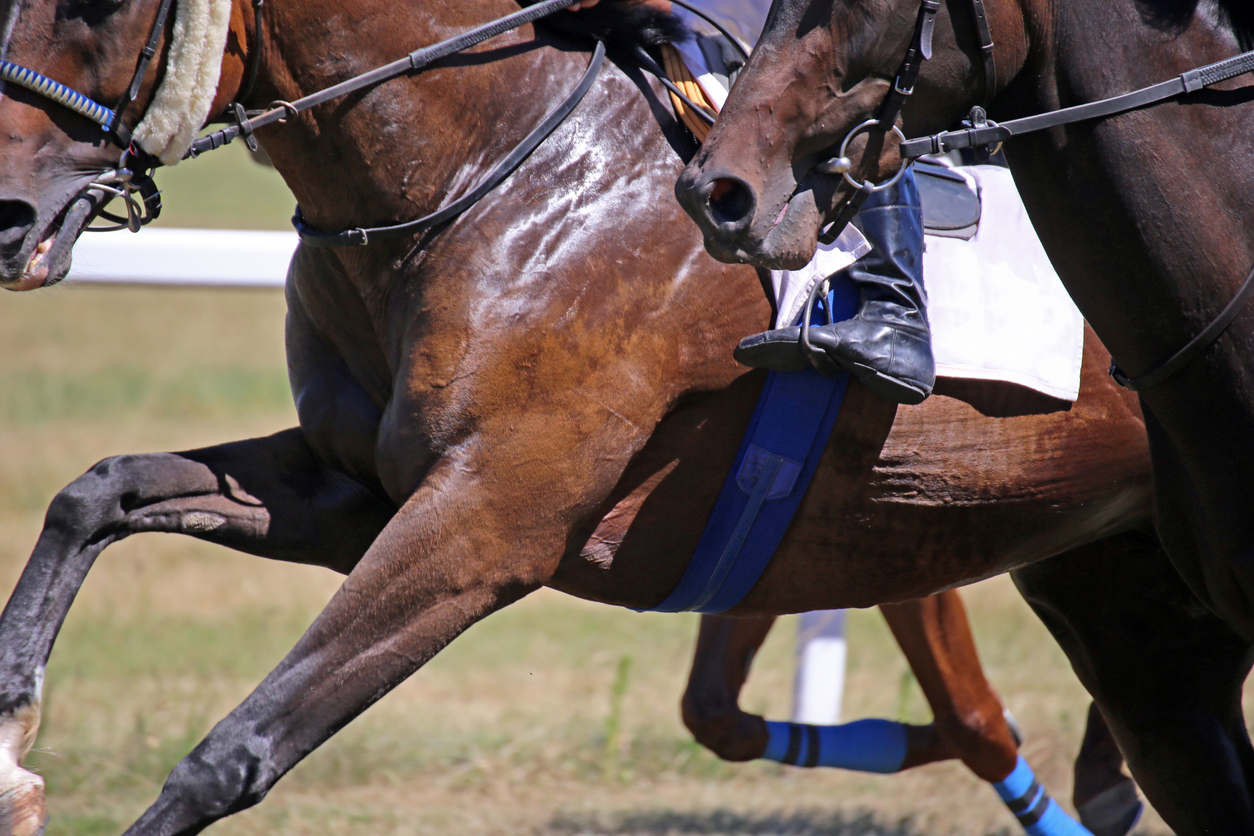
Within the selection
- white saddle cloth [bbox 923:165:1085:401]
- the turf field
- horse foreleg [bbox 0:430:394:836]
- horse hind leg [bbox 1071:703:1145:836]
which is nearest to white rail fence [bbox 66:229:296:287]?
the turf field

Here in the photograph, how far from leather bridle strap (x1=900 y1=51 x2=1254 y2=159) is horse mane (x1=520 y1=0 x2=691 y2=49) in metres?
1.05

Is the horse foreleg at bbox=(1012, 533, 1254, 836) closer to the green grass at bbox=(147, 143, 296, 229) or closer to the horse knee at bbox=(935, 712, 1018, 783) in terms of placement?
the horse knee at bbox=(935, 712, 1018, 783)

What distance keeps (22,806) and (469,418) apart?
1081 millimetres

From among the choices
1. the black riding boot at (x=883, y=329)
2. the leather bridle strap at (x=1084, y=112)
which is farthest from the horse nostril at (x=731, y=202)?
the black riding boot at (x=883, y=329)

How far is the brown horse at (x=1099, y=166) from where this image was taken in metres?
1.89

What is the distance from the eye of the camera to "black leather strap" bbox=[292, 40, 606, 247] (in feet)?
8.84

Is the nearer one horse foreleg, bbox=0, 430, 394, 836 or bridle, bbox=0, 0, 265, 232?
bridle, bbox=0, 0, 265, 232

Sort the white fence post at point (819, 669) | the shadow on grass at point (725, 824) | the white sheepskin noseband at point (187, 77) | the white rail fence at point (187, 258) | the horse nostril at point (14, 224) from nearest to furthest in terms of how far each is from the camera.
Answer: the horse nostril at point (14, 224) → the white sheepskin noseband at point (187, 77) → the shadow on grass at point (725, 824) → the white rail fence at point (187, 258) → the white fence post at point (819, 669)

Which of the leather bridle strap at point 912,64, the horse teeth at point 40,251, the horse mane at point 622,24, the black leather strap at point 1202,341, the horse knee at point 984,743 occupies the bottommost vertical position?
the horse knee at point 984,743

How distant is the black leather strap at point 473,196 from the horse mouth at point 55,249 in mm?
455

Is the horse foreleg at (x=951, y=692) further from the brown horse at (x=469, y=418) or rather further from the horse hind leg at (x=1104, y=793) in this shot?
the brown horse at (x=469, y=418)

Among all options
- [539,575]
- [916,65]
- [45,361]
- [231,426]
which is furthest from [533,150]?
[45,361]

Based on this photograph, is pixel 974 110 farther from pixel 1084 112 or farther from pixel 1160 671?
pixel 1160 671

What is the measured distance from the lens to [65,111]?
2.47 meters
